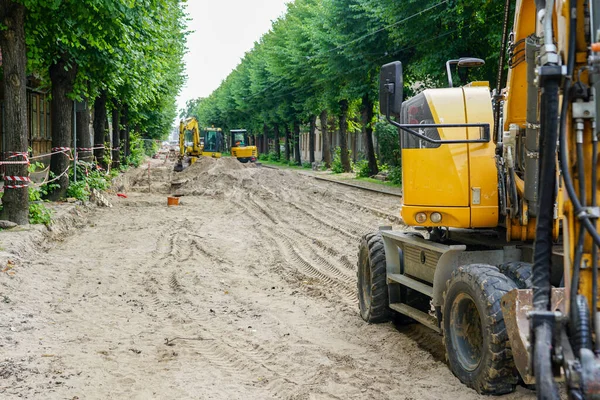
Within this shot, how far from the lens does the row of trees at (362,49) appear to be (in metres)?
21.8

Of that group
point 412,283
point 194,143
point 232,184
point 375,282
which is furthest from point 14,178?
point 194,143

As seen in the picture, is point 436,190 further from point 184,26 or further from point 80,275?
point 184,26

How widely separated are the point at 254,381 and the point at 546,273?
3237 mm

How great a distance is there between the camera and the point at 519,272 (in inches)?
214

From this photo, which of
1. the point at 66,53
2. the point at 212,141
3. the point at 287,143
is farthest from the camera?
the point at 287,143

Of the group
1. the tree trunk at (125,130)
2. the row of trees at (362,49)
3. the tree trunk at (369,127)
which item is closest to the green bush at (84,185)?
the row of trees at (362,49)

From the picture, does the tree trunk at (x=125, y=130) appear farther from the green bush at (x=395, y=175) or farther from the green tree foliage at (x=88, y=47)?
the green tree foliage at (x=88, y=47)

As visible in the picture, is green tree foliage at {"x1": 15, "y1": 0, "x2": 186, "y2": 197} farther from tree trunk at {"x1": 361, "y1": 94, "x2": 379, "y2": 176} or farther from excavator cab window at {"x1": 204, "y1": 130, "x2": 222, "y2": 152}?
excavator cab window at {"x1": 204, "y1": 130, "x2": 222, "y2": 152}

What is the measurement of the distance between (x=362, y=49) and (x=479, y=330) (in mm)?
26745

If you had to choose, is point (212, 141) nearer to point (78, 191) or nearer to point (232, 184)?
point (232, 184)

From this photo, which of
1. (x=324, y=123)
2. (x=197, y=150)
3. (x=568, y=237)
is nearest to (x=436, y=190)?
(x=568, y=237)

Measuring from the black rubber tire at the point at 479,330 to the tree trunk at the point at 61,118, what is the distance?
600 inches

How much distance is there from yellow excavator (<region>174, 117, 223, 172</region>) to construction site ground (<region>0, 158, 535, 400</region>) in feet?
117

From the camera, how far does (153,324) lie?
8039 mm
